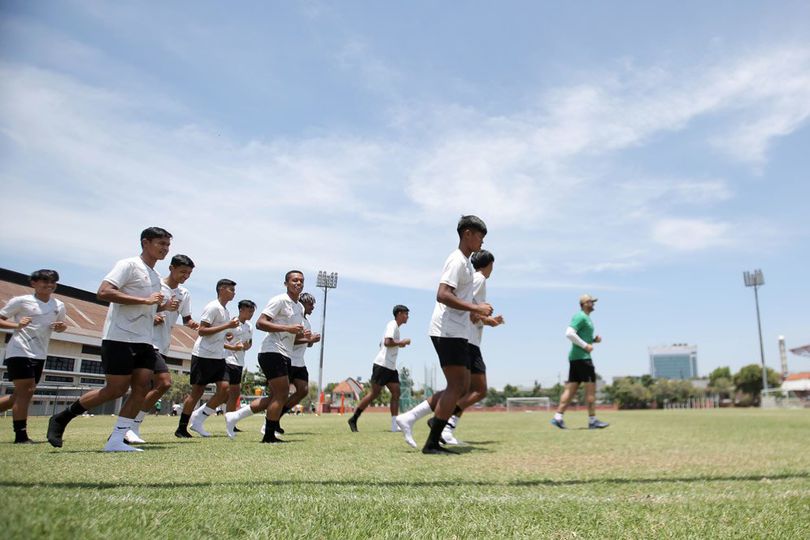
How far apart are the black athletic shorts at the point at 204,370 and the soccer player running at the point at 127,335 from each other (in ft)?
8.57

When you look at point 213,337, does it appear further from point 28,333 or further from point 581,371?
point 581,371

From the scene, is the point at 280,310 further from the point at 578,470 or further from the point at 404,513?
the point at 404,513

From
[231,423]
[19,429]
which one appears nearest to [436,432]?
[231,423]

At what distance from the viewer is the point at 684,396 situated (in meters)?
89.6

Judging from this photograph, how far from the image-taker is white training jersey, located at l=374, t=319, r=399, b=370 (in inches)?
395

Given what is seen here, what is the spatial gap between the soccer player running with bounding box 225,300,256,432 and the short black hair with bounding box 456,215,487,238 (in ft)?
18.2

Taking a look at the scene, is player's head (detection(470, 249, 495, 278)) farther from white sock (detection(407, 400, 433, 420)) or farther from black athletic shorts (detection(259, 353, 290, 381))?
black athletic shorts (detection(259, 353, 290, 381))

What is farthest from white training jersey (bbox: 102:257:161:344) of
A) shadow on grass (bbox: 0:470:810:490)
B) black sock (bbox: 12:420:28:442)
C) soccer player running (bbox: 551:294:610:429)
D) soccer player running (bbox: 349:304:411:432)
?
soccer player running (bbox: 551:294:610:429)

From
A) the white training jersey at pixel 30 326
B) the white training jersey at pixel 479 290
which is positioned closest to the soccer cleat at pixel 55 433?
the white training jersey at pixel 30 326

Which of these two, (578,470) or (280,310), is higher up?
(280,310)

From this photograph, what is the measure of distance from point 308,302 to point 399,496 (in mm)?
6775

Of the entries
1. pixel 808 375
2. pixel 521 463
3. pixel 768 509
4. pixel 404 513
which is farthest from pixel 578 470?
pixel 808 375

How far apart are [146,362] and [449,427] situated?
3646mm

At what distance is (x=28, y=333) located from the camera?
282 inches
